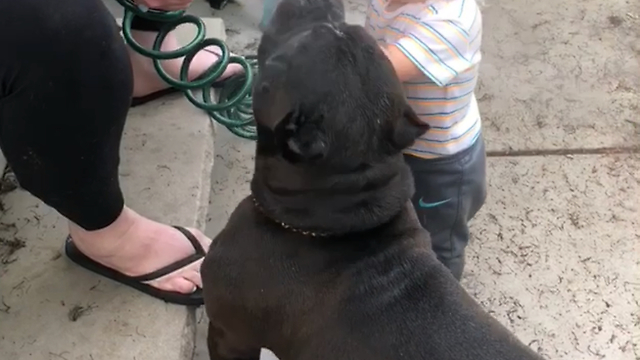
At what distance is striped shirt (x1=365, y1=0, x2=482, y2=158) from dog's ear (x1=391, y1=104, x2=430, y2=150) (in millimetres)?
202

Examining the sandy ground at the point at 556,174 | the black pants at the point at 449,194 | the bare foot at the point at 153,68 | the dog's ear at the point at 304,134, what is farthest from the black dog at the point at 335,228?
the bare foot at the point at 153,68

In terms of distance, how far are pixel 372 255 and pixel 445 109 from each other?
39 cm

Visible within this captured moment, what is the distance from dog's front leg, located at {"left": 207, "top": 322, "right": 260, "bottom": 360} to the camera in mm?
1287

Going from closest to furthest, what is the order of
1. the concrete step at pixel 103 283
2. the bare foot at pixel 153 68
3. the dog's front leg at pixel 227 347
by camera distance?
A: the dog's front leg at pixel 227 347 < the concrete step at pixel 103 283 < the bare foot at pixel 153 68

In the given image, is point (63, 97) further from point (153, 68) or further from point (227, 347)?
point (153, 68)

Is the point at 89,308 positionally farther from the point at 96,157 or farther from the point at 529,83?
the point at 529,83

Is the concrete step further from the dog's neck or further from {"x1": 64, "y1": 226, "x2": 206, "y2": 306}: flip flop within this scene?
the dog's neck

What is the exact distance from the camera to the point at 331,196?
1.11m

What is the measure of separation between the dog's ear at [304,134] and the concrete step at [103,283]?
58 centimetres

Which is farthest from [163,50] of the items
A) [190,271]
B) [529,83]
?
[529,83]

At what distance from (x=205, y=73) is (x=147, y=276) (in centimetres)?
57

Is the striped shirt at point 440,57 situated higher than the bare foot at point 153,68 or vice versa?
the striped shirt at point 440,57

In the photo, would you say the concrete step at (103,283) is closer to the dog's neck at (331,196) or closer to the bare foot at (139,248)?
the bare foot at (139,248)

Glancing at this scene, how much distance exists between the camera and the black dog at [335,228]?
3.43ft
